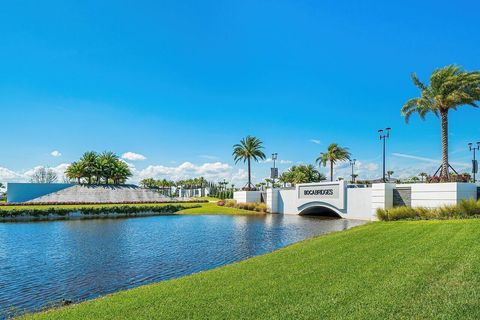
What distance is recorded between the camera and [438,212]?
2277cm

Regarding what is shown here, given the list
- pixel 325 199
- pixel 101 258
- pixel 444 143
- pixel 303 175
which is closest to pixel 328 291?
pixel 101 258

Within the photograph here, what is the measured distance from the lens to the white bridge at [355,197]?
2534cm

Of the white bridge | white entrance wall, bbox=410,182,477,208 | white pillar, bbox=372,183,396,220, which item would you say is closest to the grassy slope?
white entrance wall, bbox=410,182,477,208

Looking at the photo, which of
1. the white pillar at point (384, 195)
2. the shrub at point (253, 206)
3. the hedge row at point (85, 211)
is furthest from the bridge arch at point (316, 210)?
the hedge row at point (85, 211)

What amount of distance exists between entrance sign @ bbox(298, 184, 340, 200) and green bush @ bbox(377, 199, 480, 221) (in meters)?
14.2

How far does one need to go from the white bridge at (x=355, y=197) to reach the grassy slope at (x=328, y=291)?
50.3 ft

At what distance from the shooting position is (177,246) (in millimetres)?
19656

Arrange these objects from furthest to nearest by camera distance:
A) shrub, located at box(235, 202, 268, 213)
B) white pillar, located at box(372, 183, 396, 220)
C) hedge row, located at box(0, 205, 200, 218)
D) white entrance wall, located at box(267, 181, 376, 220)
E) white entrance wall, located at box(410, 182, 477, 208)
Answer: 1. shrub, located at box(235, 202, 268, 213)
2. hedge row, located at box(0, 205, 200, 218)
3. white entrance wall, located at box(267, 181, 376, 220)
4. white pillar, located at box(372, 183, 396, 220)
5. white entrance wall, located at box(410, 182, 477, 208)

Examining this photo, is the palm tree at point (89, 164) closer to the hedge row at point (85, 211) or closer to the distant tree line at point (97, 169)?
the distant tree line at point (97, 169)

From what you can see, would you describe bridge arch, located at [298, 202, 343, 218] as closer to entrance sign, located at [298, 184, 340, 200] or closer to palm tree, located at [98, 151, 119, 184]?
entrance sign, located at [298, 184, 340, 200]

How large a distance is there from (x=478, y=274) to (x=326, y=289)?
3.74m

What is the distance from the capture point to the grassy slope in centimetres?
639

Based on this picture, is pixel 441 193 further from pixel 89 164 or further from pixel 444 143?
pixel 89 164

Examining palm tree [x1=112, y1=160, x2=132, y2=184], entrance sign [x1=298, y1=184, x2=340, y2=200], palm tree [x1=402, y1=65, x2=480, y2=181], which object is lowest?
entrance sign [x1=298, y1=184, x2=340, y2=200]
